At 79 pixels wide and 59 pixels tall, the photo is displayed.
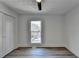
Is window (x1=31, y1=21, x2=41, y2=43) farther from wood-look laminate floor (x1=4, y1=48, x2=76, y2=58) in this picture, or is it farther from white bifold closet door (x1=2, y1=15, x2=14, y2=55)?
white bifold closet door (x1=2, y1=15, x2=14, y2=55)

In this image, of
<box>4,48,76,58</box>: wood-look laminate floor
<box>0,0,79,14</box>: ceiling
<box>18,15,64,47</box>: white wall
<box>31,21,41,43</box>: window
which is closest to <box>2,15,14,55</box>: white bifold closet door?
<box>4,48,76,58</box>: wood-look laminate floor

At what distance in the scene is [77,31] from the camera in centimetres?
485

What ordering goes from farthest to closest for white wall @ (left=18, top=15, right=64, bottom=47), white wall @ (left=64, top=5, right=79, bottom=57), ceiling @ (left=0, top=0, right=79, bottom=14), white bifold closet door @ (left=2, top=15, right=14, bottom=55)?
white wall @ (left=18, top=15, right=64, bottom=47)
white bifold closet door @ (left=2, top=15, right=14, bottom=55)
white wall @ (left=64, top=5, right=79, bottom=57)
ceiling @ (left=0, top=0, right=79, bottom=14)

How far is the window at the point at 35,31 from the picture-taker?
26.0ft

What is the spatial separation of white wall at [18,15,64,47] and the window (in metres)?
0.40

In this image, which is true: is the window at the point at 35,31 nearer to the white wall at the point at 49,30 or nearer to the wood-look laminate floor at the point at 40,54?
the white wall at the point at 49,30

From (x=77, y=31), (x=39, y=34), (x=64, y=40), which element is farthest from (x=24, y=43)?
(x=77, y=31)

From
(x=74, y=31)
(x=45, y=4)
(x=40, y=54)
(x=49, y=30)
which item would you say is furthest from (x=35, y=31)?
(x=45, y=4)

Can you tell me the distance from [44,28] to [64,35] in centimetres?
137

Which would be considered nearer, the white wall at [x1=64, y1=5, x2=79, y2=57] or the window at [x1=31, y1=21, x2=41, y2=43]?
the white wall at [x1=64, y1=5, x2=79, y2=57]

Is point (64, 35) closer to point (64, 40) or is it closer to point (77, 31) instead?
point (64, 40)

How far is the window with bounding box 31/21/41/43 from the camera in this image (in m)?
7.93

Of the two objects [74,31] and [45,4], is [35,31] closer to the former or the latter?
[74,31]

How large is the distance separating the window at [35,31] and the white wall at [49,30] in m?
0.40
